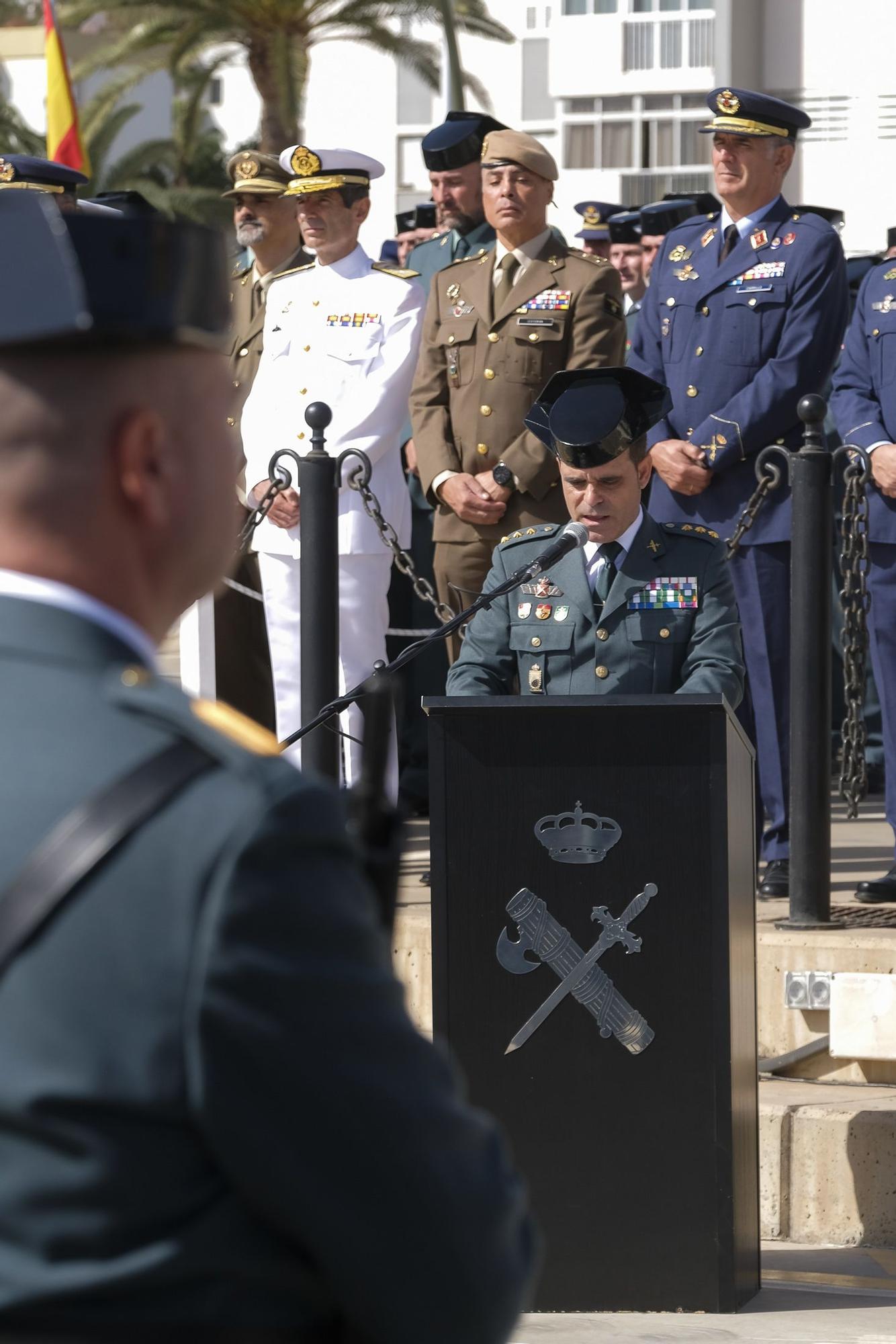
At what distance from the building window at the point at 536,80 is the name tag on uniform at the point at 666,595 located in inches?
1715

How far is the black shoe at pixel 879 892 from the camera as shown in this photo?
5.75 metres

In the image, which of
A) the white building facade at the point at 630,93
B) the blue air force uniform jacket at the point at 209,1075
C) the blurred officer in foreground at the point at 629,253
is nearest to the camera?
the blue air force uniform jacket at the point at 209,1075

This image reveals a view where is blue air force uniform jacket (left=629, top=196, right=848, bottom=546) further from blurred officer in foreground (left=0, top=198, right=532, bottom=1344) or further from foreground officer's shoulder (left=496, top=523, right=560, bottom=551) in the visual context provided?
blurred officer in foreground (left=0, top=198, right=532, bottom=1344)

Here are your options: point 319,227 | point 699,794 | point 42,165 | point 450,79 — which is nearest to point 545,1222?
point 699,794

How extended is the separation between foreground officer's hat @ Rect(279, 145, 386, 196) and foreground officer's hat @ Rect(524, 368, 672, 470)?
7.18 ft

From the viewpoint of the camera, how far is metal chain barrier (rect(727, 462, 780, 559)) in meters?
5.87

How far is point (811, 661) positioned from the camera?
5512mm

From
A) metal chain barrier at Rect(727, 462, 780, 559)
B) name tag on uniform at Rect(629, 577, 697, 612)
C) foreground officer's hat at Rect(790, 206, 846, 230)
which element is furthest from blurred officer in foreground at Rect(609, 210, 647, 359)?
name tag on uniform at Rect(629, 577, 697, 612)

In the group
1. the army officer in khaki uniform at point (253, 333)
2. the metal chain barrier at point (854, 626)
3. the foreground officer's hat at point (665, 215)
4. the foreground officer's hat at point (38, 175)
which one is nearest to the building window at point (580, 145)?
the foreground officer's hat at point (665, 215)

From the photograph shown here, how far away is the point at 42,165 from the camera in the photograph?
763 cm

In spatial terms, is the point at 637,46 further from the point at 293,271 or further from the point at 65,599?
the point at 65,599

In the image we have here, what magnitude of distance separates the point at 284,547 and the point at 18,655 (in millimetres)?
5397

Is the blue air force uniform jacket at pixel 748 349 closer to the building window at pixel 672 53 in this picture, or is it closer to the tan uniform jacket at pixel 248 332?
the tan uniform jacket at pixel 248 332

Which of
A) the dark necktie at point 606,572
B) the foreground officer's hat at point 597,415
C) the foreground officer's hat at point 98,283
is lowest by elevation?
the dark necktie at point 606,572
